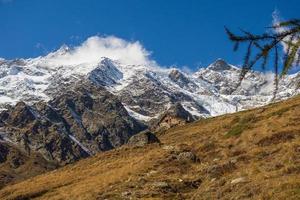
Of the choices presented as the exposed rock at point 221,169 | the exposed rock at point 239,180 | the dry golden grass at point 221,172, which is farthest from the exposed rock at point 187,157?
the exposed rock at point 239,180

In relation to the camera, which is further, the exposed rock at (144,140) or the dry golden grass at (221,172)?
the exposed rock at (144,140)

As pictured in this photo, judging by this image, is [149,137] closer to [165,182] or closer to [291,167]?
[165,182]

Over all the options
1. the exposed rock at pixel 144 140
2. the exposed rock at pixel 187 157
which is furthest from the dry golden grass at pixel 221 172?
the exposed rock at pixel 144 140

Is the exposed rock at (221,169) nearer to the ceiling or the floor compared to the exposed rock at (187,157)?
nearer to the floor

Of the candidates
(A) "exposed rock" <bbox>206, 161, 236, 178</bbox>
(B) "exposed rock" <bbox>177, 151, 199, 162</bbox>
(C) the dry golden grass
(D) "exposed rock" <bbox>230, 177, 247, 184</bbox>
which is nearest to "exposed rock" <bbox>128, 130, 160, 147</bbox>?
(C) the dry golden grass

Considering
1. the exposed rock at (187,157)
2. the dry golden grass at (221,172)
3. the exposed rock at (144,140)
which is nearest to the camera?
the dry golden grass at (221,172)

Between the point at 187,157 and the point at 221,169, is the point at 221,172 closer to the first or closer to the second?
the point at 221,169

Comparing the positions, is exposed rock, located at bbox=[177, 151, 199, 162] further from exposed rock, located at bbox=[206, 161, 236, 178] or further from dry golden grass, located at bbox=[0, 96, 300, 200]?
exposed rock, located at bbox=[206, 161, 236, 178]

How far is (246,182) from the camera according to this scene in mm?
31219

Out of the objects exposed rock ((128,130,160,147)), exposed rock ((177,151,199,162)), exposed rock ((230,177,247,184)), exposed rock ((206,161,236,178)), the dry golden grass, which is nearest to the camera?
the dry golden grass

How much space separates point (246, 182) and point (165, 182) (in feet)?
36.7

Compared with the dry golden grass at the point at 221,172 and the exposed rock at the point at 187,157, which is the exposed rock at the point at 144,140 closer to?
the dry golden grass at the point at 221,172

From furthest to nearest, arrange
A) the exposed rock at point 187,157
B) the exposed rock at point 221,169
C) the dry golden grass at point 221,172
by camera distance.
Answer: the exposed rock at point 187,157
the exposed rock at point 221,169
the dry golden grass at point 221,172

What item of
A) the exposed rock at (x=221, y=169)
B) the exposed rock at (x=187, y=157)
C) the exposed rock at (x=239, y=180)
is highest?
the exposed rock at (x=187, y=157)
